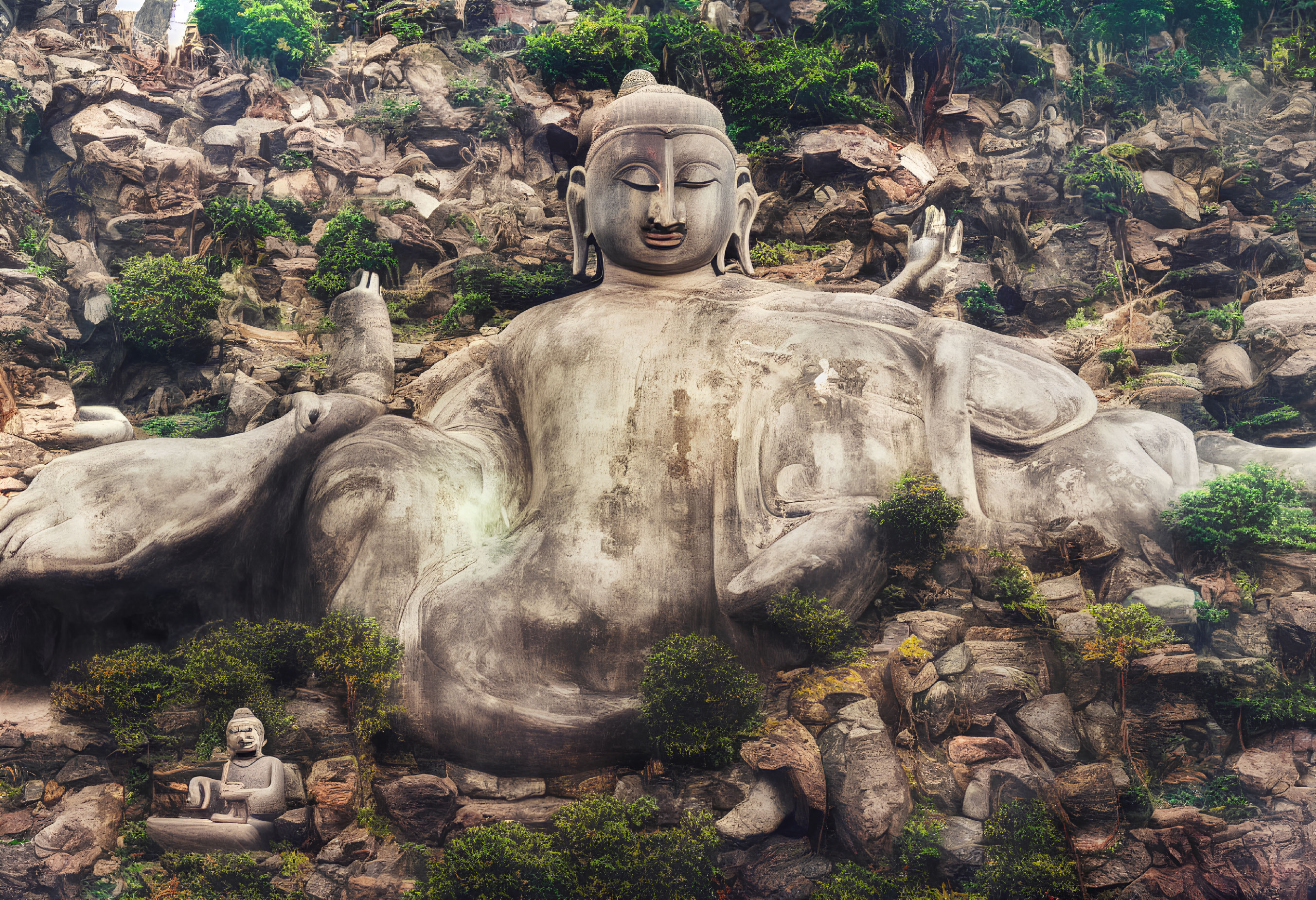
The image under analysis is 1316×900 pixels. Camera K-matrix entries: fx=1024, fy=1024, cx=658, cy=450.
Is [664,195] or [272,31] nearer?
[664,195]

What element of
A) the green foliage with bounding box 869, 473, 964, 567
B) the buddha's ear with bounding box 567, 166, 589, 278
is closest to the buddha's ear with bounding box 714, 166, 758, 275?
the buddha's ear with bounding box 567, 166, 589, 278

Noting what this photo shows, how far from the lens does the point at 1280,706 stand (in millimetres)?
7070

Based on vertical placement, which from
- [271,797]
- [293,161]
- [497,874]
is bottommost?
[497,874]

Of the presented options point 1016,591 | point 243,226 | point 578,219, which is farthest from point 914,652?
point 243,226

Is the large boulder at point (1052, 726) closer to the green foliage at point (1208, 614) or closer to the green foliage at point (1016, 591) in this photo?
the green foliage at point (1016, 591)

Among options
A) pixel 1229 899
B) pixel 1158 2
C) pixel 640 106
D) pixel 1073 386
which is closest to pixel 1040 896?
pixel 1229 899

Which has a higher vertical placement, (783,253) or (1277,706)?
(783,253)

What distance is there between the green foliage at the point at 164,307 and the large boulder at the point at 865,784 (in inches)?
276

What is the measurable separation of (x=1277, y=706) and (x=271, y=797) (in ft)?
22.7

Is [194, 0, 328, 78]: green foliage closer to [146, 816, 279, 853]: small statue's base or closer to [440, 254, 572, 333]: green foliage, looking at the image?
[440, 254, 572, 333]: green foliage

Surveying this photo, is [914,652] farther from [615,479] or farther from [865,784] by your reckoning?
[615,479]

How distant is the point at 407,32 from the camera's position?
1315cm

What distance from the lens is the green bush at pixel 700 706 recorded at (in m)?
7.14

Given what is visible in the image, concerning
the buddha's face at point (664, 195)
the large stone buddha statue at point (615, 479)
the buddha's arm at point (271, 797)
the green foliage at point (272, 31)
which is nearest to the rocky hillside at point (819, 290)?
the buddha's arm at point (271, 797)
